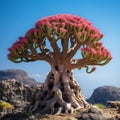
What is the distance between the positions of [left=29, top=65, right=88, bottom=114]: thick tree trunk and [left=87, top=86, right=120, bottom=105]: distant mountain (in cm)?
4648

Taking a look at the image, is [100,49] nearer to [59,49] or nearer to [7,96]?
[59,49]

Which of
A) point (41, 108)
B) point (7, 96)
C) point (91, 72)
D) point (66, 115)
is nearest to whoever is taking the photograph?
point (66, 115)

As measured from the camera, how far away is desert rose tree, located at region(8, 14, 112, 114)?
64.0 feet

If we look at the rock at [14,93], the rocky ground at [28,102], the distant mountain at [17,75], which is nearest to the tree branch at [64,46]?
the rocky ground at [28,102]

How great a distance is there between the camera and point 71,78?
71.6 feet

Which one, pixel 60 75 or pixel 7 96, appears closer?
pixel 60 75

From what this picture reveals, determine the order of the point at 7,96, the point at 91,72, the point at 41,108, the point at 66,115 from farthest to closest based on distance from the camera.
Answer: the point at 7,96 → the point at 91,72 → the point at 41,108 → the point at 66,115

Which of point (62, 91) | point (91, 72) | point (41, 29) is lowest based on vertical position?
point (62, 91)

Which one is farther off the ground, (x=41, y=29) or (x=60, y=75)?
(x=41, y=29)

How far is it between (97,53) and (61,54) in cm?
257

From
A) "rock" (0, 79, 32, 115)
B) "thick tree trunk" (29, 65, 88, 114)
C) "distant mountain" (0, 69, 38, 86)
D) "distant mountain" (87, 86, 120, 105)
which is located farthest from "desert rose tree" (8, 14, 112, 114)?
"distant mountain" (0, 69, 38, 86)

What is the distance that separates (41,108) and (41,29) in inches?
202

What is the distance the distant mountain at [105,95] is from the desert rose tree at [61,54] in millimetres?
46765

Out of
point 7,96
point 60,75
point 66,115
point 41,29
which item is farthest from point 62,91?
point 7,96
